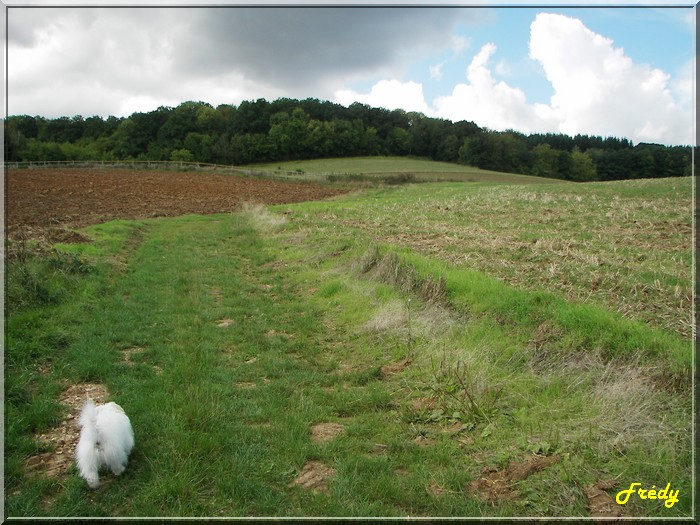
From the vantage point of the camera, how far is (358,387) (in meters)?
5.99

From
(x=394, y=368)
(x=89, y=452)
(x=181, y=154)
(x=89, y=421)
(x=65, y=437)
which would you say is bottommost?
(x=65, y=437)

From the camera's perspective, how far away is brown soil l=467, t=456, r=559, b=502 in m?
3.72

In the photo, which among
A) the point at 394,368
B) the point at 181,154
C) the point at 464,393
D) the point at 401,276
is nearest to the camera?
the point at 464,393

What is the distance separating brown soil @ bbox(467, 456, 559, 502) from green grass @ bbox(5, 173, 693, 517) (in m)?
0.05

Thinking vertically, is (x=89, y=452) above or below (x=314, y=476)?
above

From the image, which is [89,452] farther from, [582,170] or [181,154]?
[181,154]

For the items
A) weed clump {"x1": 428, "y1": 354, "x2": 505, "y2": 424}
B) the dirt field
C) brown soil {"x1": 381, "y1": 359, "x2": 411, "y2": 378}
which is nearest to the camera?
weed clump {"x1": 428, "y1": 354, "x2": 505, "y2": 424}

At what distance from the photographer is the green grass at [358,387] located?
3.70 meters

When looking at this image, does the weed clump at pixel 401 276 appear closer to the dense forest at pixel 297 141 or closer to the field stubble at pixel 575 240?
the field stubble at pixel 575 240

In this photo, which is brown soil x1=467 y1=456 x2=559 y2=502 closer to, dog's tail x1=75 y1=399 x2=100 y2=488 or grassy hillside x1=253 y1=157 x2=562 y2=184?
dog's tail x1=75 y1=399 x2=100 y2=488
